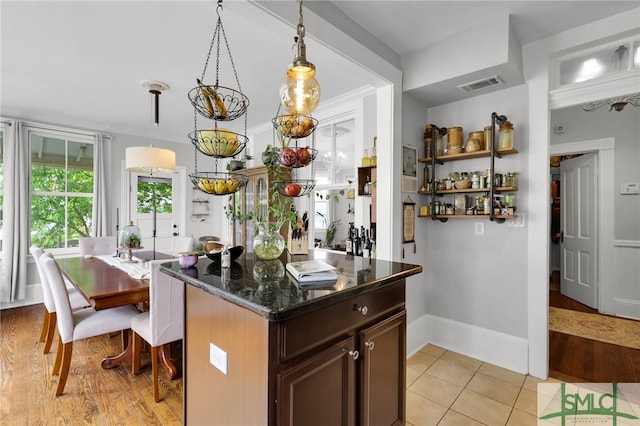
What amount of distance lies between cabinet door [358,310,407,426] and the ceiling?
5.62ft

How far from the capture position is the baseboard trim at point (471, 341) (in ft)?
8.16

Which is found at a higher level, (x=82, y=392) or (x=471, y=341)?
(x=471, y=341)

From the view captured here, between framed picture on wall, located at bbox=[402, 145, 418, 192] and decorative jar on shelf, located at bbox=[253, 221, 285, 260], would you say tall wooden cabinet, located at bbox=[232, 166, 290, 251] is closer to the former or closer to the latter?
framed picture on wall, located at bbox=[402, 145, 418, 192]

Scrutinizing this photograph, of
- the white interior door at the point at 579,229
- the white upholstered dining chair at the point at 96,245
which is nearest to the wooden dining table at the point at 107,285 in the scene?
the white upholstered dining chair at the point at 96,245

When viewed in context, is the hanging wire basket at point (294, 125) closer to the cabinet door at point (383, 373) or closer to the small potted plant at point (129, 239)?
the cabinet door at point (383, 373)

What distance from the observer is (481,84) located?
249 cm

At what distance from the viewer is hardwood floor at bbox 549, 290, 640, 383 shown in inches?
93.1

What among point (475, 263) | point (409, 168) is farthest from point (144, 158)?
point (475, 263)

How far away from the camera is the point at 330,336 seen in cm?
117

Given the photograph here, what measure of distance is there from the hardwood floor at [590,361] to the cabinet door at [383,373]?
169cm

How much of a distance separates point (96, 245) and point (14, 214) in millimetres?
1239

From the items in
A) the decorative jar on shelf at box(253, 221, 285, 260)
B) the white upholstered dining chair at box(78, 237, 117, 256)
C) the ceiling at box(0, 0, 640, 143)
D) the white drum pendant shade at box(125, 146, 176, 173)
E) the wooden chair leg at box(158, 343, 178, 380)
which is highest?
the ceiling at box(0, 0, 640, 143)

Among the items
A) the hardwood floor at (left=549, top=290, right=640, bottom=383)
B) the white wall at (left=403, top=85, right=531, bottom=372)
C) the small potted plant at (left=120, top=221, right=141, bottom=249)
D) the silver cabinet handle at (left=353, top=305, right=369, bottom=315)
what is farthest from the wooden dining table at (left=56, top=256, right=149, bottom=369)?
the hardwood floor at (left=549, top=290, right=640, bottom=383)

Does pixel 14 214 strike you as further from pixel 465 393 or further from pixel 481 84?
pixel 481 84
